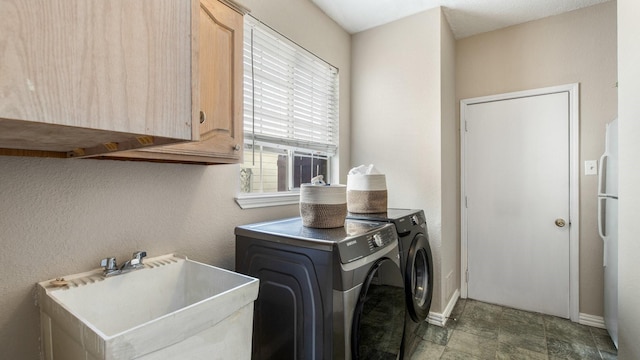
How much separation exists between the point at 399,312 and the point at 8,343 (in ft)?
5.31

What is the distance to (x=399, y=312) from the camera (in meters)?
1.58

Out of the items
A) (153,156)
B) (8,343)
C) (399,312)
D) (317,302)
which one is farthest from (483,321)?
(8,343)

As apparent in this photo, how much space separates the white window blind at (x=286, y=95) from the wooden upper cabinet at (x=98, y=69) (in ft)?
4.10

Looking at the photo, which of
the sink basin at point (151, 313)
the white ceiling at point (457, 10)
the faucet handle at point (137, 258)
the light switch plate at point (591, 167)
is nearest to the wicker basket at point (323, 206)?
the sink basin at point (151, 313)

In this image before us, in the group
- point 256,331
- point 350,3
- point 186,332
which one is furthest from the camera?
point 350,3

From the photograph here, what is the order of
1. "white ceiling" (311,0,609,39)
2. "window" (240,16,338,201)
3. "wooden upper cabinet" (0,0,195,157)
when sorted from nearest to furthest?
"wooden upper cabinet" (0,0,195,157) < "window" (240,16,338,201) < "white ceiling" (311,0,609,39)

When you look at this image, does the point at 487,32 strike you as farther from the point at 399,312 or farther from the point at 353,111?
the point at 399,312

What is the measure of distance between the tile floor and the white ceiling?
2.58m

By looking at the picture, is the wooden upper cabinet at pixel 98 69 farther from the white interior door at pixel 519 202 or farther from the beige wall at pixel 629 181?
the white interior door at pixel 519 202

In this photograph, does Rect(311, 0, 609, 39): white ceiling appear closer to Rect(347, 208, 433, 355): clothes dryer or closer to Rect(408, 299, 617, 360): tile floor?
Rect(347, 208, 433, 355): clothes dryer

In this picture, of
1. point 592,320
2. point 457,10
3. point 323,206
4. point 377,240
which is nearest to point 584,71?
point 457,10

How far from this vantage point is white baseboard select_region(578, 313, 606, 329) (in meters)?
2.40

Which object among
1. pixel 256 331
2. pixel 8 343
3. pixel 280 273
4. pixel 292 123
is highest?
pixel 292 123

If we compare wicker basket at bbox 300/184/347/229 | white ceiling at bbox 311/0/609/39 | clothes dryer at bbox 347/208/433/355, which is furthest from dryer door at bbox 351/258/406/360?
white ceiling at bbox 311/0/609/39
